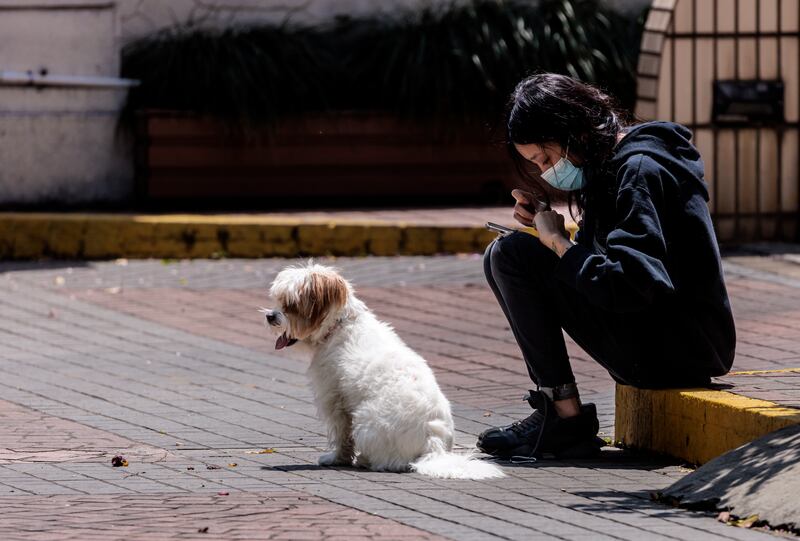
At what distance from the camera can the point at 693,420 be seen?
5.12 m

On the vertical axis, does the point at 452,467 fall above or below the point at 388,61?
below

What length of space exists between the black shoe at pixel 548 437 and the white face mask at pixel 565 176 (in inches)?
31.2

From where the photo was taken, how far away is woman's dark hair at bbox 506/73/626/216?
16.5 ft

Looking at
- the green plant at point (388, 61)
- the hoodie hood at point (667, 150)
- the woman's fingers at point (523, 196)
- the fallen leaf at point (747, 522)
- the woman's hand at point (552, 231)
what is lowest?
the fallen leaf at point (747, 522)

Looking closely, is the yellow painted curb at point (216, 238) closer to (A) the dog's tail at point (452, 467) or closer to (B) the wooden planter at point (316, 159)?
(B) the wooden planter at point (316, 159)

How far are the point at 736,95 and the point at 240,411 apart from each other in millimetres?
5497

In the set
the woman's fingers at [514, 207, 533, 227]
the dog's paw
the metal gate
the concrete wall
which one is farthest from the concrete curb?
the concrete wall

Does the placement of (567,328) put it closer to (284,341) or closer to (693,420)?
(693,420)

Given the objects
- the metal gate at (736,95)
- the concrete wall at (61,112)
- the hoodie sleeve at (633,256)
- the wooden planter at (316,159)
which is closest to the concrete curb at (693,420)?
the hoodie sleeve at (633,256)

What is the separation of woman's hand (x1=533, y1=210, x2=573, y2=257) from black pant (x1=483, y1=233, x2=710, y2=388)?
12cm

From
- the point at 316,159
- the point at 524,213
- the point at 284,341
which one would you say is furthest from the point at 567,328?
the point at 316,159

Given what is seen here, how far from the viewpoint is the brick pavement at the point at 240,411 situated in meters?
4.43

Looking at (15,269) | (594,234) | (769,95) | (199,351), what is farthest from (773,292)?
(15,269)

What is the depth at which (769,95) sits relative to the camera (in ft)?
34.6
